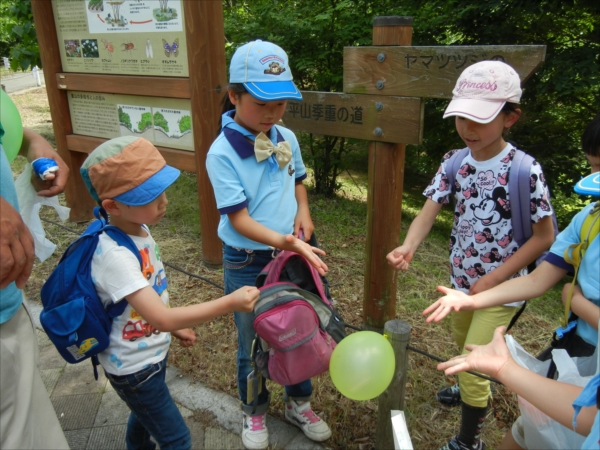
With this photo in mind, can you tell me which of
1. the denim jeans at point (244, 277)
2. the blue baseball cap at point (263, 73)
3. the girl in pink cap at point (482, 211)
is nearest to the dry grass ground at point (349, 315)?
the girl in pink cap at point (482, 211)

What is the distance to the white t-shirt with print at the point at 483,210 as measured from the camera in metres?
1.99

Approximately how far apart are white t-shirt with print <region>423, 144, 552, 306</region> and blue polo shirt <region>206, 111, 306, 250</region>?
0.72 m

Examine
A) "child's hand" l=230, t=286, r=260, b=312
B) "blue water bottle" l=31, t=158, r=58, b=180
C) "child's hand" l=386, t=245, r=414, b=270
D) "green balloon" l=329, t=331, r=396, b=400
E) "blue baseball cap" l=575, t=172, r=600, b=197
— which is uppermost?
"blue baseball cap" l=575, t=172, r=600, b=197

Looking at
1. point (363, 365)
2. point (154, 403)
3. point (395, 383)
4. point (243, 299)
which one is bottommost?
point (395, 383)

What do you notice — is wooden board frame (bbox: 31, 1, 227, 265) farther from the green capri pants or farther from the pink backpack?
the green capri pants

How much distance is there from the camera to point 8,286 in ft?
4.67

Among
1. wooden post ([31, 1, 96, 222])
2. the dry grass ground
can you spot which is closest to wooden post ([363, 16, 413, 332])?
the dry grass ground

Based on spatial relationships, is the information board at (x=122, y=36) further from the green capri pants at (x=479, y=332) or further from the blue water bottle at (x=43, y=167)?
the green capri pants at (x=479, y=332)

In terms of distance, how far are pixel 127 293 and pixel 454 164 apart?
1527 mm

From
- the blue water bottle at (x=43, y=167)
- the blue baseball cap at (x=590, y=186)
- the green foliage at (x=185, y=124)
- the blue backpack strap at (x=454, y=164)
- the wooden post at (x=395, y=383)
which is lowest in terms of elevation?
the wooden post at (x=395, y=383)

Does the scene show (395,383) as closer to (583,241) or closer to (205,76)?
(583,241)

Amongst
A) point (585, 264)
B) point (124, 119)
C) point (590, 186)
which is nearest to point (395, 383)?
point (585, 264)

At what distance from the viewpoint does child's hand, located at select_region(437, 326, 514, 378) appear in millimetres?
1319

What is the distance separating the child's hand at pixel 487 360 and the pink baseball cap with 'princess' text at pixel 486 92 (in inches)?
36.8
